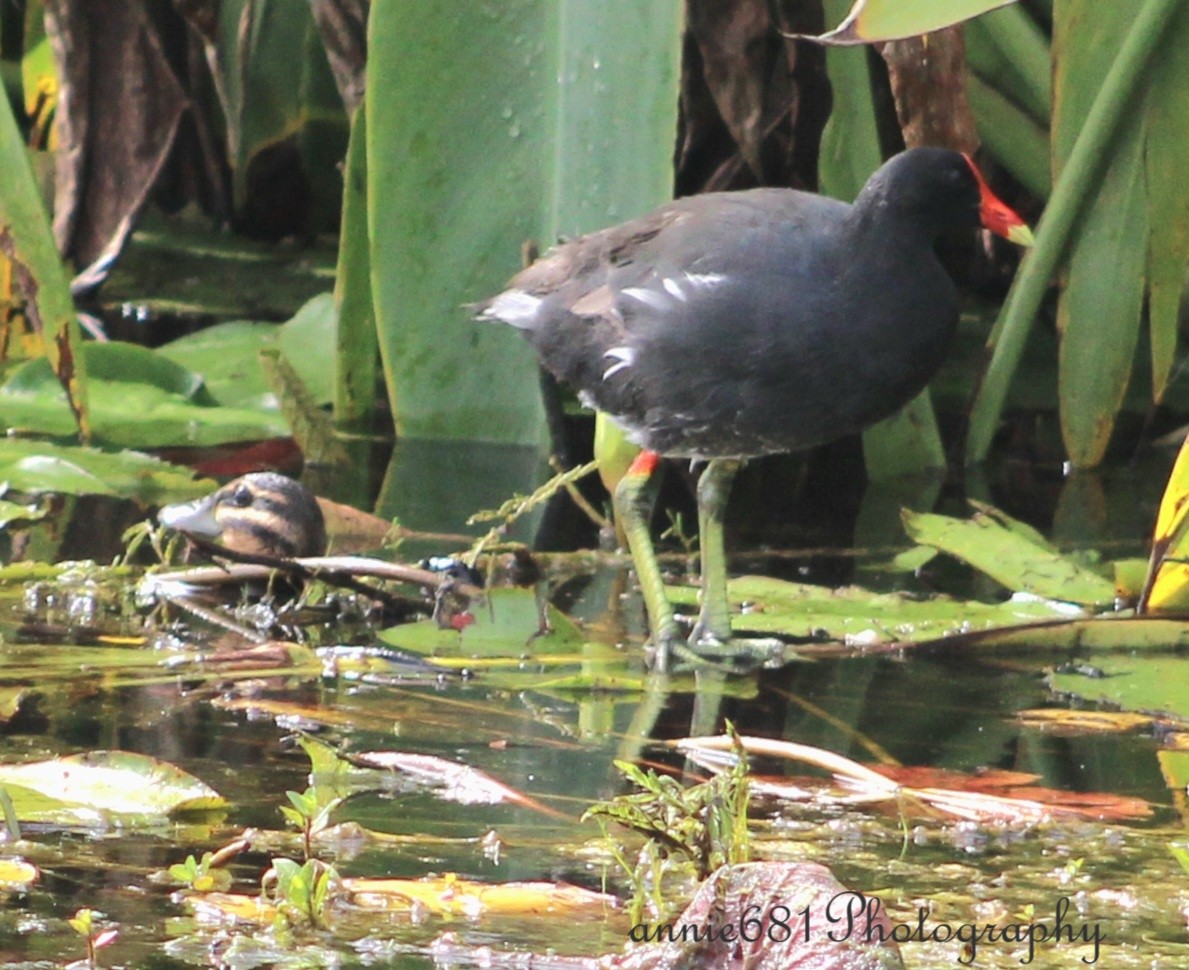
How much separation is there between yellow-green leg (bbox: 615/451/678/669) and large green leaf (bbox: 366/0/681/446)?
2.00 feet

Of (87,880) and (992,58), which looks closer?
(87,880)

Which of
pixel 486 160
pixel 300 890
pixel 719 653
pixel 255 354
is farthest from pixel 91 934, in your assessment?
pixel 255 354

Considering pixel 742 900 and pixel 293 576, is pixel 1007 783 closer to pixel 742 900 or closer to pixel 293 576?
pixel 742 900

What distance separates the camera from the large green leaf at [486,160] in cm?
356

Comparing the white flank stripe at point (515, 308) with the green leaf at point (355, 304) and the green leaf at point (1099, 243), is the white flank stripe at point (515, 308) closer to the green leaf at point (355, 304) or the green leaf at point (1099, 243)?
the green leaf at point (355, 304)

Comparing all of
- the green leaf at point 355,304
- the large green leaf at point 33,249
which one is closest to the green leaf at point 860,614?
the large green leaf at point 33,249

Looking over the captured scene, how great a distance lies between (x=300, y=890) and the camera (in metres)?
1.53

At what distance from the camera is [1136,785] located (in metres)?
2.16

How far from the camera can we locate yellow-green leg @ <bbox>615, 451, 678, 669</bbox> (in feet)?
9.36

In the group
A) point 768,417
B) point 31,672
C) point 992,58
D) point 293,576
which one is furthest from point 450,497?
point 992,58

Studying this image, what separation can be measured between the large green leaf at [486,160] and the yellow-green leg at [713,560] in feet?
2.04

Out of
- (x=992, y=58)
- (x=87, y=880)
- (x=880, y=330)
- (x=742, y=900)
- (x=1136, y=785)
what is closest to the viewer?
(x=742, y=900)

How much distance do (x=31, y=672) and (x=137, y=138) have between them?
3.44 metres

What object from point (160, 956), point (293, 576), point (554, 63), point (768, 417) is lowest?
point (160, 956)
